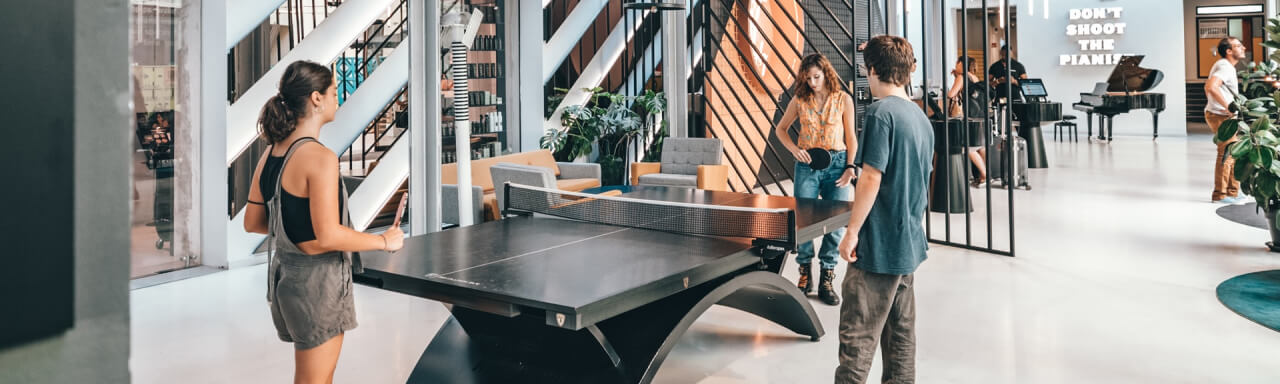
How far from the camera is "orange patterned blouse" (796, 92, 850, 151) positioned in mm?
4711

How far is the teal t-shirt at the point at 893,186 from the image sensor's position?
272cm

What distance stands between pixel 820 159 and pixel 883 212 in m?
1.86

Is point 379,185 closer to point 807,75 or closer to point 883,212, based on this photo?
point 807,75

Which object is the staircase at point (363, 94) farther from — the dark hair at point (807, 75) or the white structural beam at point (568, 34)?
the dark hair at point (807, 75)

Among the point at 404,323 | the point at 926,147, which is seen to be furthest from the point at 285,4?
the point at 926,147

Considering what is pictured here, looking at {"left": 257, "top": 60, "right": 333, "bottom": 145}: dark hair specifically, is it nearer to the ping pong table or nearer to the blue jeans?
the ping pong table

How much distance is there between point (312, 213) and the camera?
221cm

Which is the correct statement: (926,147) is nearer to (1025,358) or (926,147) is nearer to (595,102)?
(1025,358)

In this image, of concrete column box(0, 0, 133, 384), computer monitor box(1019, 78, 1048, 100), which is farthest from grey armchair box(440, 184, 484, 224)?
computer monitor box(1019, 78, 1048, 100)

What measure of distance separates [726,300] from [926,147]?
1212mm

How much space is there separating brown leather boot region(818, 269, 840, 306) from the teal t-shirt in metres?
2.00

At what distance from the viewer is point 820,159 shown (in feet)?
15.1

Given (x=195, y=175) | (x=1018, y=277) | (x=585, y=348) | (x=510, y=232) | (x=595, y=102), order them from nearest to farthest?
(x=585, y=348) < (x=510, y=232) < (x=1018, y=277) < (x=195, y=175) < (x=595, y=102)

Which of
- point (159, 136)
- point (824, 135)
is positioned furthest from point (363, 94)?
point (824, 135)
